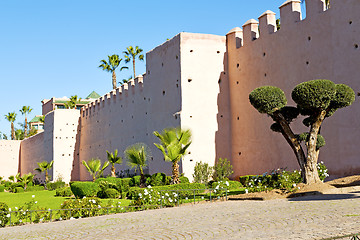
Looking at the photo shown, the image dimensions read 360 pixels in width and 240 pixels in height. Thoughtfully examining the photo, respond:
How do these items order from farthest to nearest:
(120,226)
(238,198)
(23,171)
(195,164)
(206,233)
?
(23,171) → (195,164) → (238,198) → (120,226) → (206,233)

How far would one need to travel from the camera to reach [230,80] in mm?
23906

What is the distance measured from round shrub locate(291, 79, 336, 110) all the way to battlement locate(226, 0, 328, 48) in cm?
653

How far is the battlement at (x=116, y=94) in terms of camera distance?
30.6 metres

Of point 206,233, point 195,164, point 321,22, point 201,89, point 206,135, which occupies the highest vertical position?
point 321,22

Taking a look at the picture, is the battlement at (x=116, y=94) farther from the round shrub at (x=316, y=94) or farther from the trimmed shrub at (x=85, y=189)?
the round shrub at (x=316, y=94)

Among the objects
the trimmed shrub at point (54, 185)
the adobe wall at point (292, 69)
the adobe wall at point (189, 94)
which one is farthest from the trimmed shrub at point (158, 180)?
the trimmed shrub at point (54, 185)

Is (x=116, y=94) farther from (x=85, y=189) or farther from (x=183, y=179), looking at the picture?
(x=183, y=179)

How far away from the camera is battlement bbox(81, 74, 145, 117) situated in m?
30.6

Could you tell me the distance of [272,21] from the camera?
21500 mm

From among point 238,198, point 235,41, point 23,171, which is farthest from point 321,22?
point 23,171

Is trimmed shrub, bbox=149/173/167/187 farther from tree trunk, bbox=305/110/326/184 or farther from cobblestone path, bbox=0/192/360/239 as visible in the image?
cobblestone path, bbox=0/192/360/239

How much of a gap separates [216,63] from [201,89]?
1639mm

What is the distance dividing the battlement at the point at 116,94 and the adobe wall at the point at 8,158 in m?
15.6

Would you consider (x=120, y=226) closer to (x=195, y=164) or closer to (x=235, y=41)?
(x=195, y=164)
